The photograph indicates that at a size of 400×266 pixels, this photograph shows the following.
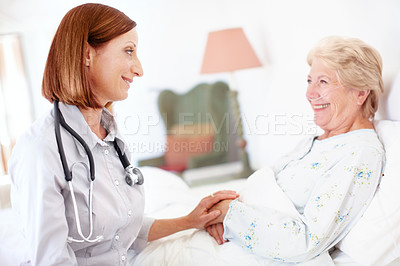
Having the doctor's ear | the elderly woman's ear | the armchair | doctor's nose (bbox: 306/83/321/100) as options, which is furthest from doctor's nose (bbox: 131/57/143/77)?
the armchair

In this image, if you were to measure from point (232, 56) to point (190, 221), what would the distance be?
1247 millimetres

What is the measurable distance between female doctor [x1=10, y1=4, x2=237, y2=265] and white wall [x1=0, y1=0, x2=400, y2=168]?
52cm

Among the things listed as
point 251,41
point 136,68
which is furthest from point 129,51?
point 251,41

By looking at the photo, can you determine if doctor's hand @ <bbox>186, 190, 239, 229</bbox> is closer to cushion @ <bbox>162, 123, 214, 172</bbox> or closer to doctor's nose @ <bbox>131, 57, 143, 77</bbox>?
doctor's nose @ <bbox>131, 57, 143, 77</bbox>

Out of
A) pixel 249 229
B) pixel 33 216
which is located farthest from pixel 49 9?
pixel 249 229

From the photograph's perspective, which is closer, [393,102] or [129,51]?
[129,51]

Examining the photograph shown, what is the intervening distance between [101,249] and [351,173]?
0.64 meters

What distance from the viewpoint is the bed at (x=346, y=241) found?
913 mm

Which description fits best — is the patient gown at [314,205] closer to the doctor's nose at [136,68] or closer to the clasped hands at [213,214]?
the clasped hands at [213,214]

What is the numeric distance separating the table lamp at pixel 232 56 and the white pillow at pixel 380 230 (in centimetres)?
124

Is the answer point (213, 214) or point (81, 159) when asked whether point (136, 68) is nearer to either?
point (81, 159)

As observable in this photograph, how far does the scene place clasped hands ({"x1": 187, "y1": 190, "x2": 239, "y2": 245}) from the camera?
1108 mm

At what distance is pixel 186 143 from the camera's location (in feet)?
8.55

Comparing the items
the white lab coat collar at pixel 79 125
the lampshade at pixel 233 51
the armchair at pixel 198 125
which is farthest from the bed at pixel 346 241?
the armchair at pixel 198 125
